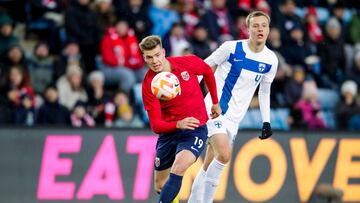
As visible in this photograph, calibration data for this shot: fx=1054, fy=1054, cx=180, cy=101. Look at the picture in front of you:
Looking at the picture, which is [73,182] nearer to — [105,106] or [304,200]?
[105,106]

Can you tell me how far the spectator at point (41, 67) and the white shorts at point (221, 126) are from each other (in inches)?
201

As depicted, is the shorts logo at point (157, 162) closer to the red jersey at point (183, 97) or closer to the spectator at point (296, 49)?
the red jersey at point (183, 97)

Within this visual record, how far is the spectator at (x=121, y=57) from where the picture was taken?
17.3 meters

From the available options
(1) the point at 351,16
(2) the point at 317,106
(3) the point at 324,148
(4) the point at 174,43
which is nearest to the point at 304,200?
(3) the point at 324,148

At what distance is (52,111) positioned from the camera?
1577 centimetres

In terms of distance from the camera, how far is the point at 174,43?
18.0 m

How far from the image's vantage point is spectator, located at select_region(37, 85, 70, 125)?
51.7ft

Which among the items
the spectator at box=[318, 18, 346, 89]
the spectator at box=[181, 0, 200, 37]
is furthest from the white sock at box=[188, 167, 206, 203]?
the spectator at box=[318, 18, 346, 89]

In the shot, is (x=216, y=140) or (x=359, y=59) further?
(x=359, y=59)

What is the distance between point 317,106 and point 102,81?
377 cm

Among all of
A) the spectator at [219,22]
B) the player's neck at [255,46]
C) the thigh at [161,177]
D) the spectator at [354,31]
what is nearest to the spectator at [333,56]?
the spectator at [354,31]

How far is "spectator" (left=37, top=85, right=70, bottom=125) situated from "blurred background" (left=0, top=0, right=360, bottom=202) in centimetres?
2

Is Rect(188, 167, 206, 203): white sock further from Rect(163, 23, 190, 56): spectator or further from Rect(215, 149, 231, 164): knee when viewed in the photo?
Rect(163, 23, 190, 56): spectator

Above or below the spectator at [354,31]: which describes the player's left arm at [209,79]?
below
